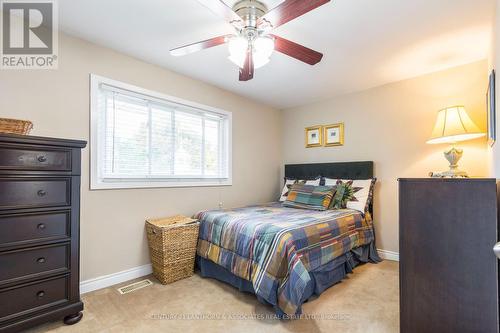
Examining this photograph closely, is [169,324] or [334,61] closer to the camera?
[169,324]

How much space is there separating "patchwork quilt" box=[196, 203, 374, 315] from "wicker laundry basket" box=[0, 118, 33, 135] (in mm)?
1649

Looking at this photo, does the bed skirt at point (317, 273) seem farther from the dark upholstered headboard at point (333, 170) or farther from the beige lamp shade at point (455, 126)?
the beige lamp shade at point (455, 126)

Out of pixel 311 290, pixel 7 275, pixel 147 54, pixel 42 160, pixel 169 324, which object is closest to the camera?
pixel 7 275

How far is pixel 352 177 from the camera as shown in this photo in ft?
11.0

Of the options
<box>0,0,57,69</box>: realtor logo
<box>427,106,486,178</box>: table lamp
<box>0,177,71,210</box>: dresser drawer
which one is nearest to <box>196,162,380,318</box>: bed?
<box>427,106,486,178</box>: table lamp

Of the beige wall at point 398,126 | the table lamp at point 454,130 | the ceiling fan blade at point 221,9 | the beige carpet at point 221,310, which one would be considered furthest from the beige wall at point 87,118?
the table lamp at point 454,130

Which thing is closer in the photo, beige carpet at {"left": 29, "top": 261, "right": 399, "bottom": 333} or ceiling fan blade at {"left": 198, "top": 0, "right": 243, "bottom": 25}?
ceiling fan blade at {"left": 198, "top": 0, "right": 243, "bottom": 25}

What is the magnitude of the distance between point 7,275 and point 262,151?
313 cm

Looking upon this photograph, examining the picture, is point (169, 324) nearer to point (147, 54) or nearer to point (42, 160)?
point (42, 160)

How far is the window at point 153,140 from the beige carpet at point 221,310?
105 centimetres

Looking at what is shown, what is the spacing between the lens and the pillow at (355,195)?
3062mm

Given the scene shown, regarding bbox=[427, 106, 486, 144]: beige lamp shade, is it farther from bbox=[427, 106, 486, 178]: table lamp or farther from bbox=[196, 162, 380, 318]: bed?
bbox=[196, 162, 380, 318]: bed

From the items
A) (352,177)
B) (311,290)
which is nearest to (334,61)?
(352,177)

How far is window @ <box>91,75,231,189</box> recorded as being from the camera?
7.77 ft
